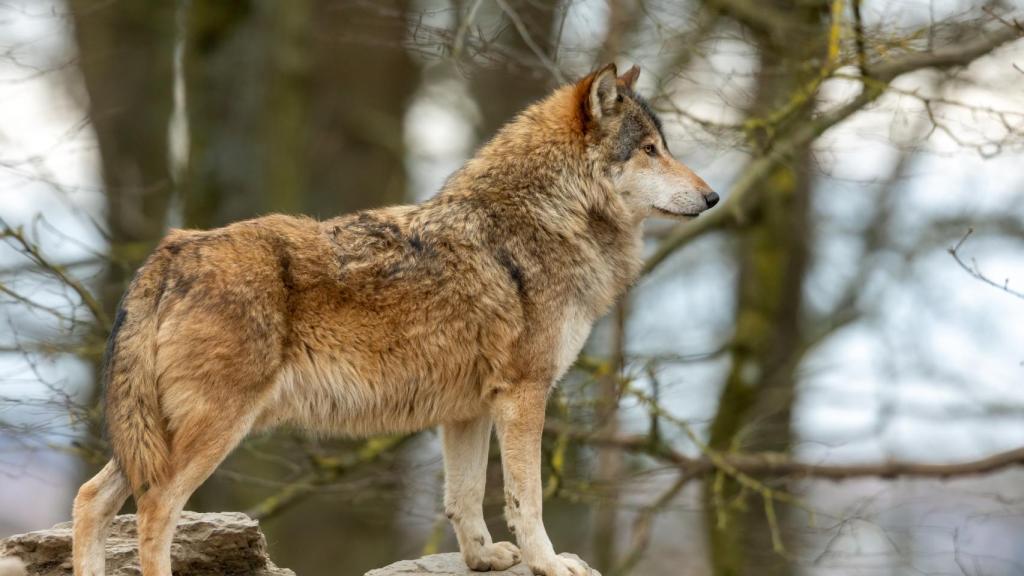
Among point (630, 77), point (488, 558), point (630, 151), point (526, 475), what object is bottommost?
point (488, 558)

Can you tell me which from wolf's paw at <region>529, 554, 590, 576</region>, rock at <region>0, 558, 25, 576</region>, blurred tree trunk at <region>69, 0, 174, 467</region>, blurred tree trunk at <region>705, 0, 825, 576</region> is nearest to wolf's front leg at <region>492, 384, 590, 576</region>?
wolf's paw at <region>529, 554, 590, 576</region>

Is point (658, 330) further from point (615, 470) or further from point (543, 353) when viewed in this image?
point (543, 353)

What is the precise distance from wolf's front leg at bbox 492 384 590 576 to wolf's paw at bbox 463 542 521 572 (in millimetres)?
336

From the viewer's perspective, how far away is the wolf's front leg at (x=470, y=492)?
680 centimetres

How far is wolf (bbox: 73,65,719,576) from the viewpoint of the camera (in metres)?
5.88

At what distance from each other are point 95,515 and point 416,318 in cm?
186

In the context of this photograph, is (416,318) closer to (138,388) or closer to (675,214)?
(138,388)

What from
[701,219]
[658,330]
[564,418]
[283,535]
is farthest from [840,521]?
[283,535]

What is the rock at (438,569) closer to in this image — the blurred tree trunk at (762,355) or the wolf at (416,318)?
the wolf at (416,318)

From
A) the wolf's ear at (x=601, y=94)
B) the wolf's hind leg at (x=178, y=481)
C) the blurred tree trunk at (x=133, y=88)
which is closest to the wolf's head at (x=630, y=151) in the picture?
the wolf's ear at (x=601, y=94)

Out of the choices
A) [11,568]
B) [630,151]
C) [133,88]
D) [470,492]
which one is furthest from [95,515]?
[133,88]

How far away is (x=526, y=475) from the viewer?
6.44 meters

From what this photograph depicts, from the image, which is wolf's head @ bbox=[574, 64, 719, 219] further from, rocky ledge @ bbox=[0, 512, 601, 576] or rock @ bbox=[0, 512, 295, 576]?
rock @ bbox=[0, 512, 295, 576]

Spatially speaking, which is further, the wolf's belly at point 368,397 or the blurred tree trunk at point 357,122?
the blurred tree trunk at point 357,122
